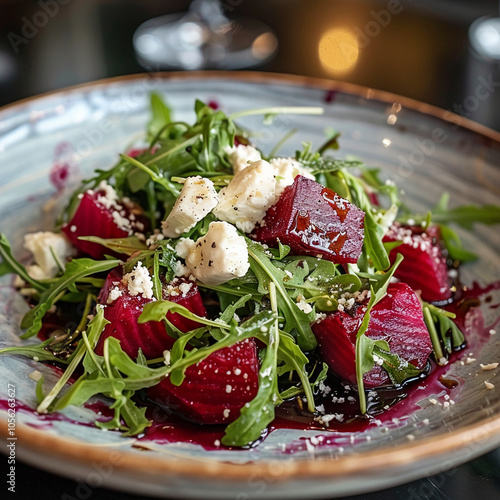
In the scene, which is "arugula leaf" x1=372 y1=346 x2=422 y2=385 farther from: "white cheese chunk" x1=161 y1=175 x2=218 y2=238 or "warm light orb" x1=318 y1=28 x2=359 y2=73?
"warm light orb" x1=318 y1=28 x2=359 y2=73

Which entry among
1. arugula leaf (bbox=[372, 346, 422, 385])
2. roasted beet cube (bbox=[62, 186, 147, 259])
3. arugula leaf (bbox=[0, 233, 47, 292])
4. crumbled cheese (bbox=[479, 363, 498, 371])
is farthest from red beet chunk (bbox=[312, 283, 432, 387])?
arugula leaf (bbox=[0, 233, 47, 292])

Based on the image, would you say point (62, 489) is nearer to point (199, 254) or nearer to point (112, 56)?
point (199, 254)

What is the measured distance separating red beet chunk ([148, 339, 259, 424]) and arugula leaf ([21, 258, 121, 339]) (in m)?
0.38

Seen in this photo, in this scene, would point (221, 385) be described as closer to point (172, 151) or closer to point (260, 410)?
point (260, 410)

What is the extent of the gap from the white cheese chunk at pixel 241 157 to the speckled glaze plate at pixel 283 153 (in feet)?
2.07

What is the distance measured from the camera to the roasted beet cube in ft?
Answer: 5.77

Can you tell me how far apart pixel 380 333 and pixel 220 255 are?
1.37 ft

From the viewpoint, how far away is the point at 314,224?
1.54 m

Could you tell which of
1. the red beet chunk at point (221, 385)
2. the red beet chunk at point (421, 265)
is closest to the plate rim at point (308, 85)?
the red beet chunk at point (421, 265)

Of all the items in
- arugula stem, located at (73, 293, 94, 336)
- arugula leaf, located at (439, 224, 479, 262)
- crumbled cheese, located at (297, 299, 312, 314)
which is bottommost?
arugula stem, located at (73, 293, 94, 336)

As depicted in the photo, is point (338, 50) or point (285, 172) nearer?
point (285, 172)

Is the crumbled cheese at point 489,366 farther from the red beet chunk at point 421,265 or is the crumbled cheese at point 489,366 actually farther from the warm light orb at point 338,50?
the warm light orb at point 338,50

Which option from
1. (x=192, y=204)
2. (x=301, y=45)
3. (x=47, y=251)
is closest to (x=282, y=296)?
(x=192, y=204)

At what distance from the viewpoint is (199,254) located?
1.49 meters
